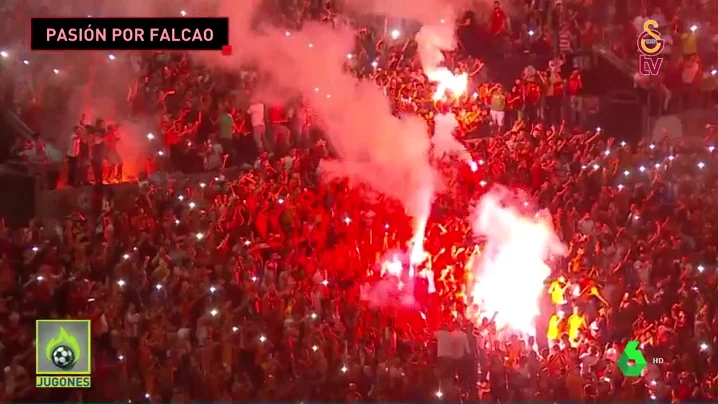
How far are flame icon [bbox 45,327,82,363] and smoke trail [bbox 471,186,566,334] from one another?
1710 mm

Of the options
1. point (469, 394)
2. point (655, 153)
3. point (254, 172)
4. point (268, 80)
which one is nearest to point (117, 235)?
point (254, 172)

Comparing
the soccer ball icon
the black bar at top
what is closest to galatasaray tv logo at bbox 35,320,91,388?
the soccer ball icon

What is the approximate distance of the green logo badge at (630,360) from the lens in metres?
3.57

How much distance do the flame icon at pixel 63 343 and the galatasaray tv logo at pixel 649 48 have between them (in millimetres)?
2689

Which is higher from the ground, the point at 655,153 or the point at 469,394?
the point at 655,153

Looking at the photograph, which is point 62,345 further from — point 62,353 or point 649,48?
point 649,48

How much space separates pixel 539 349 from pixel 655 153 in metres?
0.99

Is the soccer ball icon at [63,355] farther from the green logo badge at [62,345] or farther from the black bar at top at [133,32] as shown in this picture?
the black bar at top at [133,32]

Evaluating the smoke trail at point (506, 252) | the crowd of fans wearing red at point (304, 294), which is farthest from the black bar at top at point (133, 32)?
the smoke trail at point (506, 252)

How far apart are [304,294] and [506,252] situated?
89cm

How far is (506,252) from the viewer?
3613 millimetres

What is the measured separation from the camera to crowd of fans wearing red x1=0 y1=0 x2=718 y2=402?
3.57 m

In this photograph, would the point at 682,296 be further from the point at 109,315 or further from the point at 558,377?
the point at 109,315

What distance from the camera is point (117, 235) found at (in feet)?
11.7
